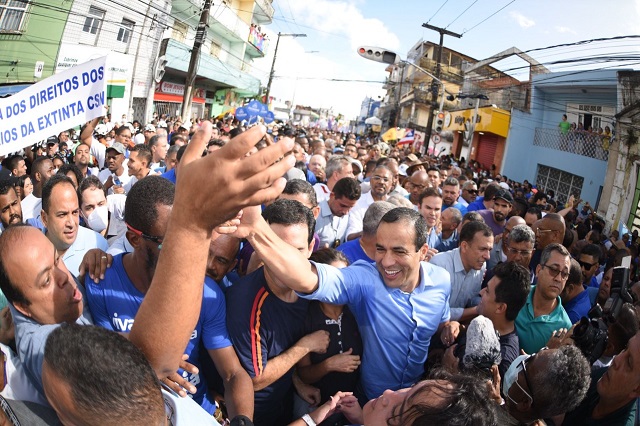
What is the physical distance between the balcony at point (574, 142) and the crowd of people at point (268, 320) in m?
13.7

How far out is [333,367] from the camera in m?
2.39

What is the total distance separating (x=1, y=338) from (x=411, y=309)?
1.98m

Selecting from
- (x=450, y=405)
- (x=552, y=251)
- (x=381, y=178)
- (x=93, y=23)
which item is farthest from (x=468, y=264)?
(x=93, y=23)

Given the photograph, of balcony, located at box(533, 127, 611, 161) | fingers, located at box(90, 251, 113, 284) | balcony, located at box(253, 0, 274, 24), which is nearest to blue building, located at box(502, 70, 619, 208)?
balcony, located at box(533, 127, 611, 161)

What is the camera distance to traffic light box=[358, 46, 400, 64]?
549 inches

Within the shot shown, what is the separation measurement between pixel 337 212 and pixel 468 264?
1.57m

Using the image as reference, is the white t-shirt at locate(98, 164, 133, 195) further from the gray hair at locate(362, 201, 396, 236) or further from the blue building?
the blue building

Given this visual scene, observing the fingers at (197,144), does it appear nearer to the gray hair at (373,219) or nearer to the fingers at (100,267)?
the fingers at (100,267)

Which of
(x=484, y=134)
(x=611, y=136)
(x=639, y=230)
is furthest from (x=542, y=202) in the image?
(x=484, y=134)

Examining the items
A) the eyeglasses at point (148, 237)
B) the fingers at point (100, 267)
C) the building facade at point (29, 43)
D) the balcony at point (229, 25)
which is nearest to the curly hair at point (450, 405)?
the eyeglasses at point (148, 237)

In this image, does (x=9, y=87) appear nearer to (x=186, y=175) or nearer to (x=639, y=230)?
(x=186, y=175)

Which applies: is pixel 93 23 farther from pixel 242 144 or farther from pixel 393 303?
pixel 242 144

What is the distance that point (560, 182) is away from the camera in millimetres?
17812

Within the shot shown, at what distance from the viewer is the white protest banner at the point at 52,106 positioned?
3959 millimetres
